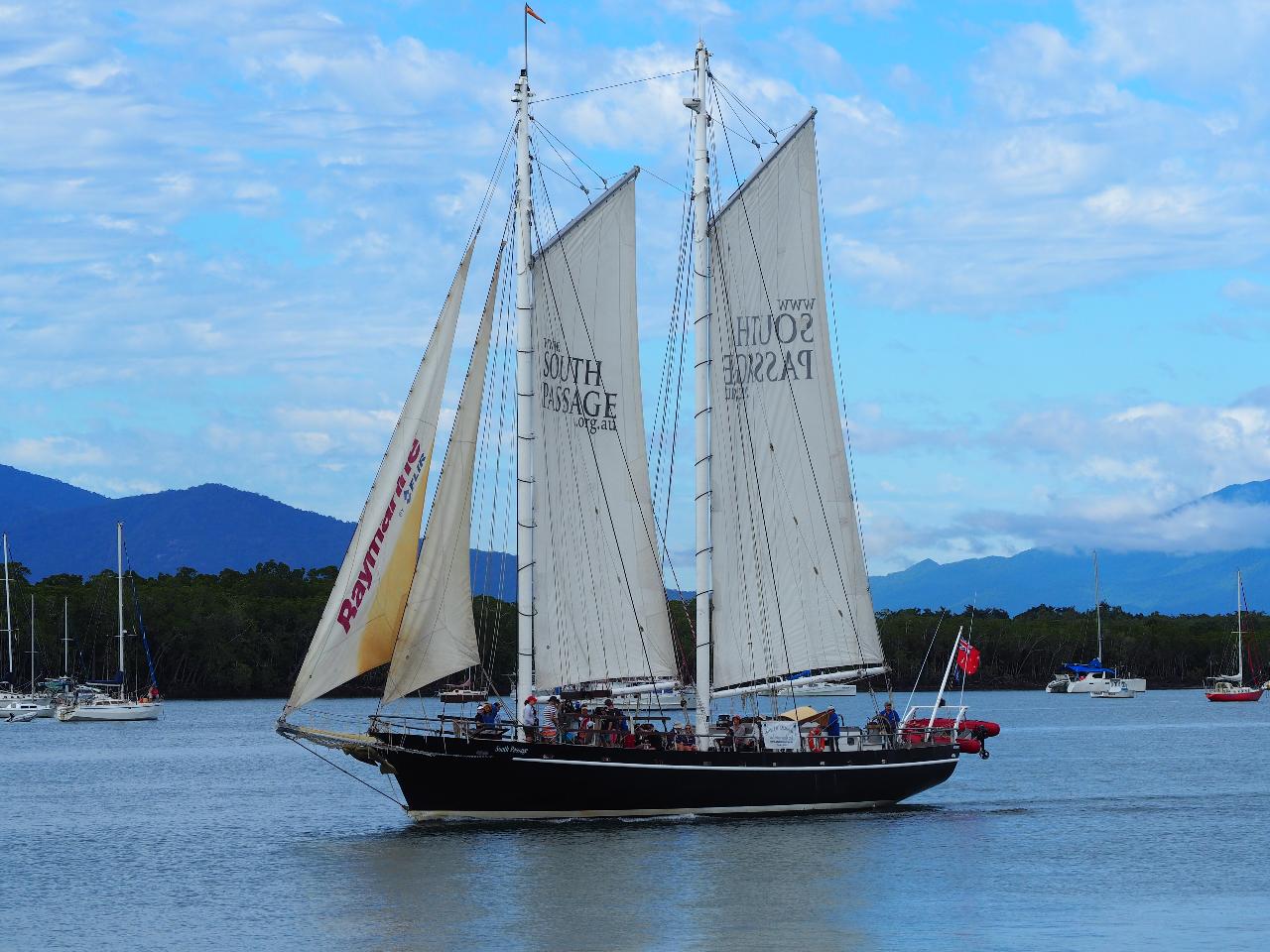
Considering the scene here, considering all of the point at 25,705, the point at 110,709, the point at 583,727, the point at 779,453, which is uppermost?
the point at 779,453

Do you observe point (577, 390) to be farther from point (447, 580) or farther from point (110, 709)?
point (110, 709)

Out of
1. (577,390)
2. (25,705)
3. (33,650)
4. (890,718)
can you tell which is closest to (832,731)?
(890,718)

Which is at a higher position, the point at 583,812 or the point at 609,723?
the point at 609,723

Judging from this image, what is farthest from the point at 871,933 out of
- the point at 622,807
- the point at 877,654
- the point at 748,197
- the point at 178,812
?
the point at 178,812

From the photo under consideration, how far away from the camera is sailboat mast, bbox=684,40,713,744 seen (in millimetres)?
57656

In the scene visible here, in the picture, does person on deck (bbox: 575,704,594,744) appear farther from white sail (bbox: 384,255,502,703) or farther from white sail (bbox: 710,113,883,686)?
white sail (bbox: 710,113,883,686)

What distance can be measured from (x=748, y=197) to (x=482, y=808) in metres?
20.6

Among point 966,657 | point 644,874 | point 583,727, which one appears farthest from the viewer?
point 966,657

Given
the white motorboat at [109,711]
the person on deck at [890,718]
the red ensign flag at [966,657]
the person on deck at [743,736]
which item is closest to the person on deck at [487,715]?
the person on deck at [743,736]

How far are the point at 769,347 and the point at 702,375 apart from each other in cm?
262

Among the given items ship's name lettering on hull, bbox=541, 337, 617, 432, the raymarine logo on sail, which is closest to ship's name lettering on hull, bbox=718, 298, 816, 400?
ship's name lettering on hull, bbox=541, 337, 617, 432

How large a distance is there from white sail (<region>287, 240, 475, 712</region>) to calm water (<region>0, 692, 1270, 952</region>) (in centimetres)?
564

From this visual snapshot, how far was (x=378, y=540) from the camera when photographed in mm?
52406

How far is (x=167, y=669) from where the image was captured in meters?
188
